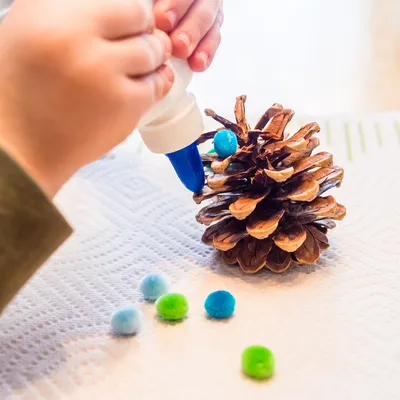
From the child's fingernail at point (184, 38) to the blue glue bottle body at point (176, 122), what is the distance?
10mm

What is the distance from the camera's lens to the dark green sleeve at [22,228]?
0.24 m

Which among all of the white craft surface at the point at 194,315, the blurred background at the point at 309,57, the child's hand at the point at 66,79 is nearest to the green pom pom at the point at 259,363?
the white craft surface at the point at 194,315

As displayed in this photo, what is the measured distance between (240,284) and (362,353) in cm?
9

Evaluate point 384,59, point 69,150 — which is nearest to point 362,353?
point 69,150

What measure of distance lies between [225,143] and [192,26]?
74mm

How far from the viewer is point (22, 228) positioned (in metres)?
0.25

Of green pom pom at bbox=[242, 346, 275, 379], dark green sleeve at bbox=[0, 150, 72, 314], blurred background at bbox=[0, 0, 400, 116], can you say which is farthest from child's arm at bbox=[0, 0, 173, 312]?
blurred background at bbox=[0, 0, 400, 116]

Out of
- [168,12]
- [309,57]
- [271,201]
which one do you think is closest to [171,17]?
[168,12]

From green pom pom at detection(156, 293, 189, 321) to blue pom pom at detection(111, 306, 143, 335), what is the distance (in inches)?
0.5

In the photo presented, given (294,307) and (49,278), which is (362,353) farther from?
(49,278)

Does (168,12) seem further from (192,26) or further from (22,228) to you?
(22,228)

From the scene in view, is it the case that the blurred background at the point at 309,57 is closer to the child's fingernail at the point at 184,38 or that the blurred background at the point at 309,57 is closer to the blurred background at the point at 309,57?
the blurred background at the point at 309,57

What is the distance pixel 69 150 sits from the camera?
0.26 metres

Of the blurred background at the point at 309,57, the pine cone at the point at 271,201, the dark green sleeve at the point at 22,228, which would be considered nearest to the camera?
the dark green sleeve at the point at 22,228
